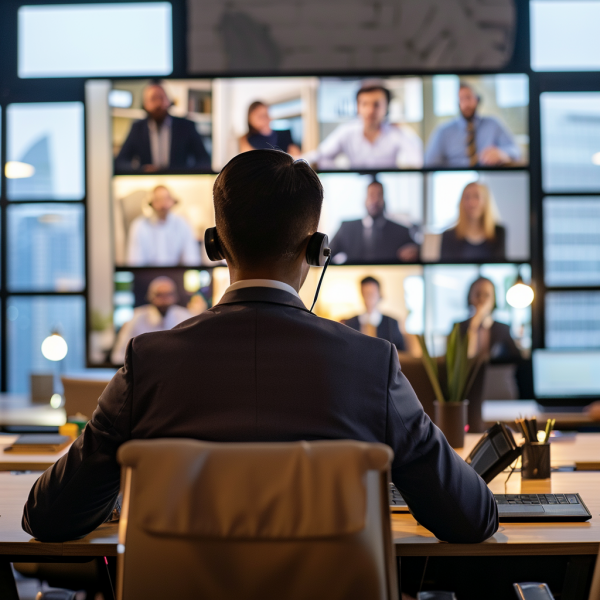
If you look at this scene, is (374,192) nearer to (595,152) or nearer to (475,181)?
(475,181)

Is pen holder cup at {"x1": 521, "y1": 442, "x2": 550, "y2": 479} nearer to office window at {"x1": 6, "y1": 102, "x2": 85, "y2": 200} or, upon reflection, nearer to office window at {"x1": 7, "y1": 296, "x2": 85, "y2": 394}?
office window at {"x1": 7, "y1": 296, "x2": 85, "y2": 394}

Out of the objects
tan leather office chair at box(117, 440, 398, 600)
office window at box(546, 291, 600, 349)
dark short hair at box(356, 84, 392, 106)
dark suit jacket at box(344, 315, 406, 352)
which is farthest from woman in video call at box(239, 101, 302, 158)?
tan leather office chair at box(117, 440, 398, 600)

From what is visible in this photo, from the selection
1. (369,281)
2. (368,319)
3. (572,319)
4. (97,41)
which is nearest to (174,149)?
(97,41)

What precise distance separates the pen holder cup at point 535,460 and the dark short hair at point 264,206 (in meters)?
0.99

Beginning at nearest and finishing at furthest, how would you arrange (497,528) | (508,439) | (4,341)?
(497,528) < (508,439) < (4,341)

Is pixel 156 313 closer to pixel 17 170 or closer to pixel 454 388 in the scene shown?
pixel 17 170

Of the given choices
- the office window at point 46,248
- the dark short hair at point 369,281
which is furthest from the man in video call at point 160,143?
the dark short hair at point 369,281

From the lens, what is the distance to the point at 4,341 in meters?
4.73

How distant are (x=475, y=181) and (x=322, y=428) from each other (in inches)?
144

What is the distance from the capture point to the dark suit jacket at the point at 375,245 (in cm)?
442

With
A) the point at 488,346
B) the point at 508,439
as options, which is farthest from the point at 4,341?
the point at 508,439

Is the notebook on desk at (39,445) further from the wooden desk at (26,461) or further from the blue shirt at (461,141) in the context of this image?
the blue shirt at (461,141)

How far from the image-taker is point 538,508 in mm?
1484

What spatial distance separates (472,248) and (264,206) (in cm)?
346
